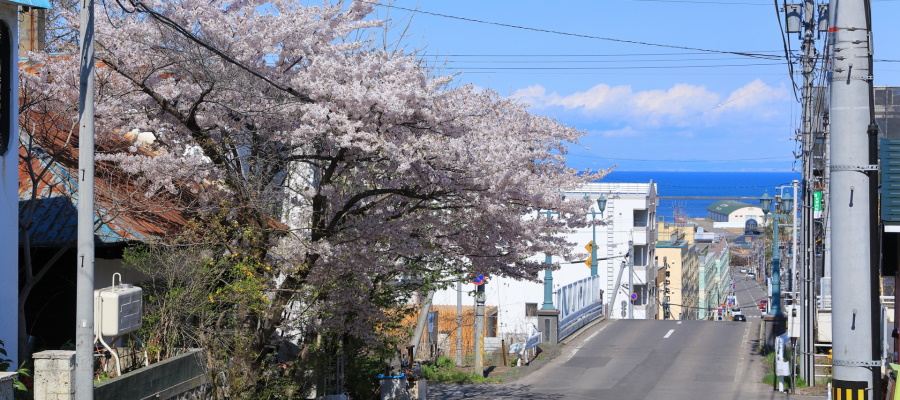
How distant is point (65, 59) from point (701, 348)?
22.6 meters

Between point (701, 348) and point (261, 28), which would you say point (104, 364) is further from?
point (701, 348)

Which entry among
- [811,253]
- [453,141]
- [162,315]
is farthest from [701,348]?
[162,315]

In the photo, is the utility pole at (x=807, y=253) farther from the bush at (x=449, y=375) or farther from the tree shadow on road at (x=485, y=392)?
the bush at (x=449, y=375)

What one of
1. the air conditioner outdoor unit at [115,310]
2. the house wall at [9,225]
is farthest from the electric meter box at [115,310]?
the house wall at [9,225]

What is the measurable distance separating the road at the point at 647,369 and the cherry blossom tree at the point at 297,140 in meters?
8.33

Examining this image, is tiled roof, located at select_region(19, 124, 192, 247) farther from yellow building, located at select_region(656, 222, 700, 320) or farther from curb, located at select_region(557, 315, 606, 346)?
yellow building, located at select_region(656, 222, 700, 320)

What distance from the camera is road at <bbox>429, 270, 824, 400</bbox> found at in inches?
888

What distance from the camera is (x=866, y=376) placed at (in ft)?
24.5

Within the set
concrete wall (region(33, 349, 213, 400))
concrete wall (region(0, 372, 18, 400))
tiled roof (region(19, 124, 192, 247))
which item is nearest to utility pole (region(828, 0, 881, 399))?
concrete wall (region(0, 372, 18, 400))

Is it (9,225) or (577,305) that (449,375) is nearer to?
(577,305)

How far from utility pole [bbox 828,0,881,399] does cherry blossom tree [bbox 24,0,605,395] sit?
21.1 ft

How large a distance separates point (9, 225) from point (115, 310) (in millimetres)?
2079

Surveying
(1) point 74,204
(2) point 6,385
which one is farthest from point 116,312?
(1) point 74,204

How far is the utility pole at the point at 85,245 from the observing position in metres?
8.90
